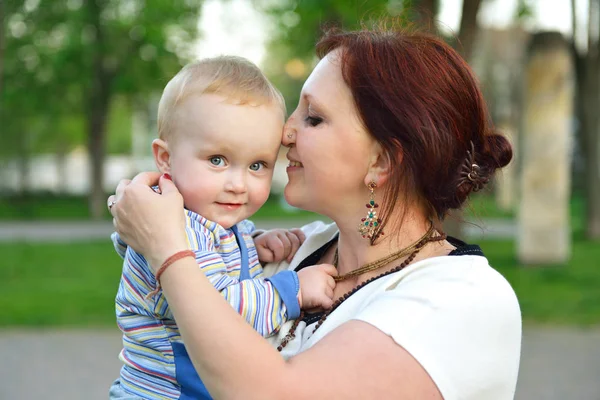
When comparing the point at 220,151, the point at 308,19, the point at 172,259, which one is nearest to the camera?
the point at 172,259

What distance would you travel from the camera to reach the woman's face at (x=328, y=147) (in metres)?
2.22

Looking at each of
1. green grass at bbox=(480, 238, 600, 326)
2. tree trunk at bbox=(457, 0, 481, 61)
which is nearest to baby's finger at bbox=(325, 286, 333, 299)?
tree trunk at bbox=(457, 0, 481, 61)

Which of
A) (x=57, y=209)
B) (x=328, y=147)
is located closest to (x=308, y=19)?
(x=328, y=147)

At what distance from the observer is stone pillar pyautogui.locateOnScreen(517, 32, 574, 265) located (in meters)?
11.8

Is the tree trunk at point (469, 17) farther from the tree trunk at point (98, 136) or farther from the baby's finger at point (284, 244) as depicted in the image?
the tree trunk at point (98, 136)

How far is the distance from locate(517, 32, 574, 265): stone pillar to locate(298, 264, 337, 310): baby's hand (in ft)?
32.9

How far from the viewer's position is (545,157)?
1183cm

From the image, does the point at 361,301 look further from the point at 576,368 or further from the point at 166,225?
the point at 576,368

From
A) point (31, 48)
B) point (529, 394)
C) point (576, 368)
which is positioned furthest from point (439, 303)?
point (31, 48)

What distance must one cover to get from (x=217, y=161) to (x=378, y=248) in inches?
21.2

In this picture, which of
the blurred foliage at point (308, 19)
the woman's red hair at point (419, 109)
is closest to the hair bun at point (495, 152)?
the woman's red hair at point (419, 109)

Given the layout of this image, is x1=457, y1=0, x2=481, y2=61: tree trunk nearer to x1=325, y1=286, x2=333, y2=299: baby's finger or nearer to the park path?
the park path

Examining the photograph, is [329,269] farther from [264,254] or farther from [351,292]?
[264,254]

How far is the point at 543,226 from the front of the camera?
11875 mm
